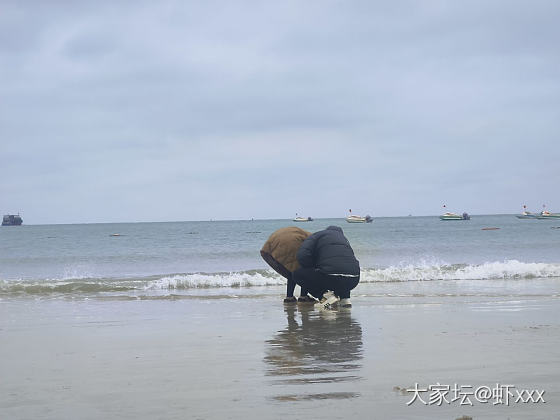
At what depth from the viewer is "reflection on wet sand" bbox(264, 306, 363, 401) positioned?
5633 millimetres

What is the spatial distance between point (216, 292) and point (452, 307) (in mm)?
6193

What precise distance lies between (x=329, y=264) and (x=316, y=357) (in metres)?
4.27

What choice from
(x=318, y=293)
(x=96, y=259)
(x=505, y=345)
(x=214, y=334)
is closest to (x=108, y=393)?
(x=214, y=334)

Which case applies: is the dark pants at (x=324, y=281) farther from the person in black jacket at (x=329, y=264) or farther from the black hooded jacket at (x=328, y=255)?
the black hooded jacket at (x=328, y=255)

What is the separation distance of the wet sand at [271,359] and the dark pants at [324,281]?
496mm

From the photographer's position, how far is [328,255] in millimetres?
11406

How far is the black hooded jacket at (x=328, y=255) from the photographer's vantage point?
1134 cm

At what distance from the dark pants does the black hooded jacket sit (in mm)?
104

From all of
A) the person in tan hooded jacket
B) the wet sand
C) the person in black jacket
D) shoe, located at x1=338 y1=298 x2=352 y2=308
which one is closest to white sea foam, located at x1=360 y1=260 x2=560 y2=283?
the wet sand

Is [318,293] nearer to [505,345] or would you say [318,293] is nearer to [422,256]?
[505,345]

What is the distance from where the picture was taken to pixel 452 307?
1184 cm

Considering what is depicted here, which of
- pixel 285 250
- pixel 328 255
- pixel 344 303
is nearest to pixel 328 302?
pixel 344 303

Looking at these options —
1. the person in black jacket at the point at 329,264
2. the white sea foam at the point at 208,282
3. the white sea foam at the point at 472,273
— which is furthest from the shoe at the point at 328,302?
the white sea foam at the point at 472,273

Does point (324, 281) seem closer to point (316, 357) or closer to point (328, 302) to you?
point (328, 302)
